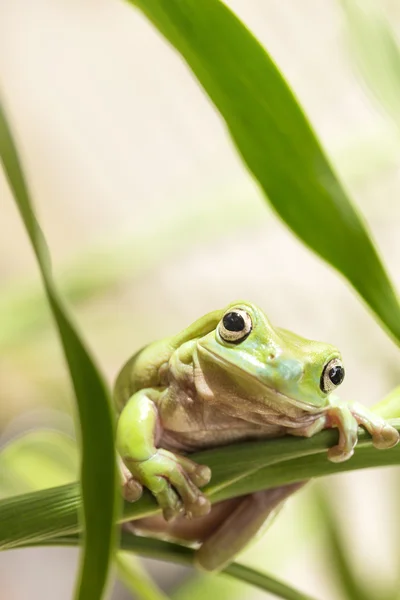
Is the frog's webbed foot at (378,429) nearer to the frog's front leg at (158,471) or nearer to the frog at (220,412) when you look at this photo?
the frog at (220,412)

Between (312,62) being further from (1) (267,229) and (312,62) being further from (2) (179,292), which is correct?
(2) (179,292)

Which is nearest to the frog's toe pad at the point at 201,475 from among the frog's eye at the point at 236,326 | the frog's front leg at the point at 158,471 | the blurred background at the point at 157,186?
the frog's front leg at the point at 158,471

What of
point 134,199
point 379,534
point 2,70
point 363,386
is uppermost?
point 2,70

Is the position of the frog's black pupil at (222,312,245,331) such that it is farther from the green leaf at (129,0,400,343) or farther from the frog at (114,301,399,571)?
the green leaf at (129,0,400,343)

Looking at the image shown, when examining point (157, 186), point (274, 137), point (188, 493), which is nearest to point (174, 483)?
point (188, 493)

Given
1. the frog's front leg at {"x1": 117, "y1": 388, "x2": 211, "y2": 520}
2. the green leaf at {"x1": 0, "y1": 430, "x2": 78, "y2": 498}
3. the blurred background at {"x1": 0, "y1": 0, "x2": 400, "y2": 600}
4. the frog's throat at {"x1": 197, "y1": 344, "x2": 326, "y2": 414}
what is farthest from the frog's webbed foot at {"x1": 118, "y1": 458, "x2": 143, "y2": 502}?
the blurred background at {"x1": 0, "y1": 0, "x2": 400, "y2": 600}

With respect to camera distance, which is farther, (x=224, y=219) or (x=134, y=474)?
(x=224, y=219)

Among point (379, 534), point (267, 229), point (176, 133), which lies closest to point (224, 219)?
point (267, 229)
